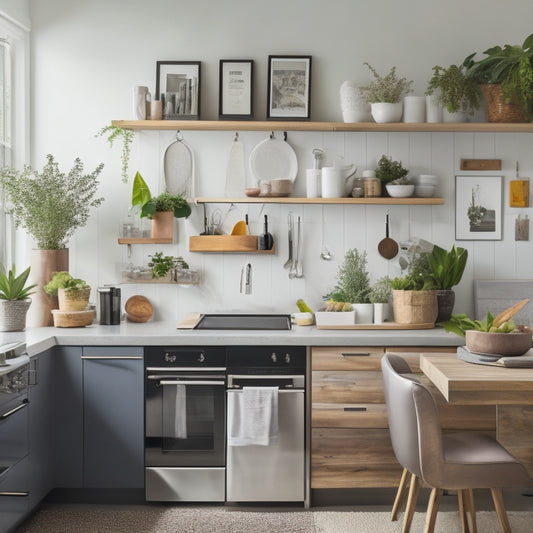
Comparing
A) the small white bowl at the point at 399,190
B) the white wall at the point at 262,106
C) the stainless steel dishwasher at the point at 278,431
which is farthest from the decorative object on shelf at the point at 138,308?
the small white bowl at the point at 399,190

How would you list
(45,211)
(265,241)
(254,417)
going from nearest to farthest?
(254,417) → (45,211) → (265,241)

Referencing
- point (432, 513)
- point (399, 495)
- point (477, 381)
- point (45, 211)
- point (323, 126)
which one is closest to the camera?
point (477, 381)

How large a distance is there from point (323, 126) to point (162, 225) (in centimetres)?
109

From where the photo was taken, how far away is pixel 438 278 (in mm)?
3928

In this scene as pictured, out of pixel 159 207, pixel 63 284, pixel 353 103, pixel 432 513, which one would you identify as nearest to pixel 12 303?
pixel 63 284

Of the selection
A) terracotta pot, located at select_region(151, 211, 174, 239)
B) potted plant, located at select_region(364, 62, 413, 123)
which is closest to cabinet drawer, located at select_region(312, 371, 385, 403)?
terracotta pot, located at select_region(151, 211, 174, 239)

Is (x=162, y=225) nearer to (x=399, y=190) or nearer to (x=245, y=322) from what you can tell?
(x=245, y=322)

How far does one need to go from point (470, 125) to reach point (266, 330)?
5.34 feet

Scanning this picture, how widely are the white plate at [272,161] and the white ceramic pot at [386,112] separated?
21.2 inches

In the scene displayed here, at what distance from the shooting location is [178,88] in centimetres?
407

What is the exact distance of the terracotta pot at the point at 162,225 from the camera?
13.2 feet

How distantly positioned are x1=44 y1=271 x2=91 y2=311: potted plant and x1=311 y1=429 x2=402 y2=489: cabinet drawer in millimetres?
1431

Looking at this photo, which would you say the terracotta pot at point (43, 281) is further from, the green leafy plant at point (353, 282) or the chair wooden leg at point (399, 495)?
the chair wooden leg at point (399, 495)

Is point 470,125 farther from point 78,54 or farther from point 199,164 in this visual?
point 78,54
